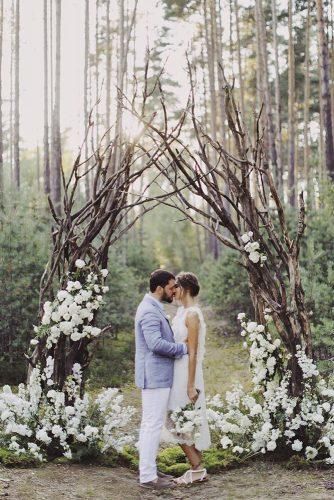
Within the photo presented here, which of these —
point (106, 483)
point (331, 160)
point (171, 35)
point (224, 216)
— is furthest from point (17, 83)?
point (106, 483)

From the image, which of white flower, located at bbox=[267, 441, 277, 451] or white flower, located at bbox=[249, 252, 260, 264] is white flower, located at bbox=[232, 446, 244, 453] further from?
white flower, located at bbox=[249, 252, 260, 264]

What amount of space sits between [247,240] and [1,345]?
226 inches

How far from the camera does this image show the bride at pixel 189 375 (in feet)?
16.4

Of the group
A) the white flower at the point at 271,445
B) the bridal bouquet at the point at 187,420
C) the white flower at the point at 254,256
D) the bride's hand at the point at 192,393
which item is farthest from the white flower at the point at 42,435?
the white flower at the point at 254,256

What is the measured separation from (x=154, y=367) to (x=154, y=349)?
0.60 feet

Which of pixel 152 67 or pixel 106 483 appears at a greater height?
pixel 152 67

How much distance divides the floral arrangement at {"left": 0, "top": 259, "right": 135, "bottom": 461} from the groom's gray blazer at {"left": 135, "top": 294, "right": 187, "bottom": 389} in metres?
0.50

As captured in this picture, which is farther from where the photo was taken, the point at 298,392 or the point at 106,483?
the point at 298,392

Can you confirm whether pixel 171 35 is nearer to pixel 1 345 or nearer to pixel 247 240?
pixel 1 345

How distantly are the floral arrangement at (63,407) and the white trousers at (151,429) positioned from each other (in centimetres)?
43

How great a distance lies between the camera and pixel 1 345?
32.8ft

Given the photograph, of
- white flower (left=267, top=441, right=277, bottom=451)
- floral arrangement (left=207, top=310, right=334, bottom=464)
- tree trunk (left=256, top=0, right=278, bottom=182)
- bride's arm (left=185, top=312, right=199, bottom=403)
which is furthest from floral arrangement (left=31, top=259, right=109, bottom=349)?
tree trunk (left=256, top=0, right=278, bottom=182)

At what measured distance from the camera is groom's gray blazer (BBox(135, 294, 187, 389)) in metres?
4.90

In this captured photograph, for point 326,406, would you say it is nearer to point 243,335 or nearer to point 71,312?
point 243,335
